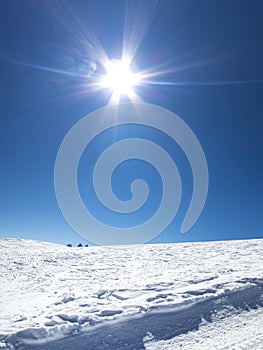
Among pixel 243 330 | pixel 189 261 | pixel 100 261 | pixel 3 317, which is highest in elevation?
pixel 100 261

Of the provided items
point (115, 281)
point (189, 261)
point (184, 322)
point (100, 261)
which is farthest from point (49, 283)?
point (189, 261)

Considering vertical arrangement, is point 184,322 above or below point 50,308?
below

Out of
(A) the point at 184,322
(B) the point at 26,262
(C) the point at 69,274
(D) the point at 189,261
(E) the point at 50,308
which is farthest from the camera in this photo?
(B) the point at 26,262

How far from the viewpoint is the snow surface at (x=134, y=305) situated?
2883mm

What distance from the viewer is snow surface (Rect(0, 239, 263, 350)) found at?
2.88 m

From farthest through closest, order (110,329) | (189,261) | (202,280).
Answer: (189,261) < (202,280) < (110,329)

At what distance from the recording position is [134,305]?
140 inches

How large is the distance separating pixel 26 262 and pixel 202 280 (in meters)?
4.41

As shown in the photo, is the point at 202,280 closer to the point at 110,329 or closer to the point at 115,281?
the point at 115,281

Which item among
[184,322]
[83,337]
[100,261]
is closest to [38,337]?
[83,337]

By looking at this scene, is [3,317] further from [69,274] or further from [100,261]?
[100,261]

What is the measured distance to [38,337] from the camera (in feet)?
9.34

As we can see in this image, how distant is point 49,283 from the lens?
191 inches

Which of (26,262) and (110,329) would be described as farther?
(26,262)
